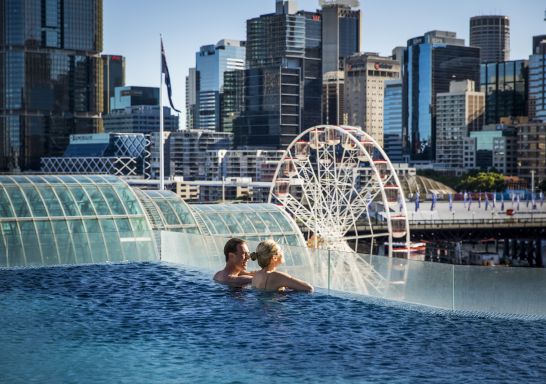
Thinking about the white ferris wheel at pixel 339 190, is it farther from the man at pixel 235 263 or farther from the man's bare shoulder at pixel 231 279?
the man at pixel 235 263

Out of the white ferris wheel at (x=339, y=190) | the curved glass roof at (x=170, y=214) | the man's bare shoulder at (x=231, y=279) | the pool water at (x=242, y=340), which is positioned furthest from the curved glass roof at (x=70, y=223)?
the white ferris wheel at (x=339, y=190)

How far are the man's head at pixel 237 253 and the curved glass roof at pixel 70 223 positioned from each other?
39.1ft

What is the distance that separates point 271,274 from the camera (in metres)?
30.5

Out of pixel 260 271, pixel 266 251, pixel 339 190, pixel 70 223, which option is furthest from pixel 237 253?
pixel 339 190

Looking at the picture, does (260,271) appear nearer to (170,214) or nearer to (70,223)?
(70,223)

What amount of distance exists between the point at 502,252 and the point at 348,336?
177 m

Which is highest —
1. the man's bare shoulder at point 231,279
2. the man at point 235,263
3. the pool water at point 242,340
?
the man at point 235,263

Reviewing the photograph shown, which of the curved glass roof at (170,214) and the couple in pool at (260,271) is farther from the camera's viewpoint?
the curved glass roof at (170,214)

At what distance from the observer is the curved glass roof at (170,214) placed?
188 ft

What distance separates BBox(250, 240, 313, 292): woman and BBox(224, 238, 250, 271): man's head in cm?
99

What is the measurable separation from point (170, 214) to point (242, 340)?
3411 centimetres

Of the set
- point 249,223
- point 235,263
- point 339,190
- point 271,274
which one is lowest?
point 249,223

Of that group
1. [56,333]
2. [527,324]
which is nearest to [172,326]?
[56,333]

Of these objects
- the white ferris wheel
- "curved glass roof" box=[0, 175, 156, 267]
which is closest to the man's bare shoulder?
"curved glass roof" box=[0, 175, 156, 267]
